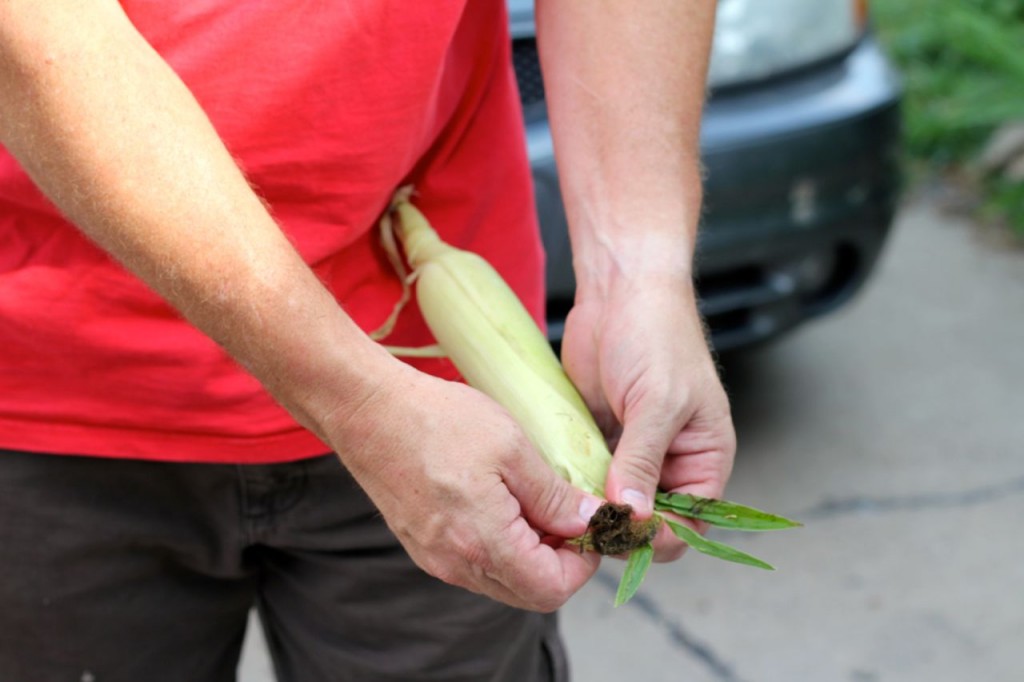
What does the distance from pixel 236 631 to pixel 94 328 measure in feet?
1.74

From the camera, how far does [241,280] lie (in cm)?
126

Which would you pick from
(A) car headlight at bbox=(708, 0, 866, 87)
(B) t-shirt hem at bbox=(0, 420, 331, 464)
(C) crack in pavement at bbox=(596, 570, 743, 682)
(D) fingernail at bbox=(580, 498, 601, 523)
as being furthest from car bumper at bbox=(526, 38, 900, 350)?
(D) fingernail at bbox=(580, 498, 601, 523)

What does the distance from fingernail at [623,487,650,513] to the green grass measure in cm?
429

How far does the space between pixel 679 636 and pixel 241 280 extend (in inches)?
89.7

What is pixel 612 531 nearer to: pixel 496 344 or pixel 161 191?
pixel 496 344

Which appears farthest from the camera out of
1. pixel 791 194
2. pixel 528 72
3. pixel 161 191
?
pixel 791 194

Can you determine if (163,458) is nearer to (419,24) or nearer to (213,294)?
(213,294)

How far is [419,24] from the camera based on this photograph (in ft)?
4.77

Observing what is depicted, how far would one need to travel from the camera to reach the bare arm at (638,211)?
60.7 inches

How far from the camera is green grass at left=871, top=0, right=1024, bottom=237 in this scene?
18.7ft

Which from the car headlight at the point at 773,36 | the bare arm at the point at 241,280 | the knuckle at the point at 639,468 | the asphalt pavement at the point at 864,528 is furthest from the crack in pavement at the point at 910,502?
the bare arm at the point at 241,280

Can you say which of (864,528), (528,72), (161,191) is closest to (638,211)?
(161,191)

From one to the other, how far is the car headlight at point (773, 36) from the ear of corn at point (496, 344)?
2.25 m

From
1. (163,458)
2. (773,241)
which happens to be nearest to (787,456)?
(773,241)
